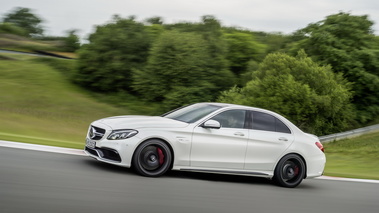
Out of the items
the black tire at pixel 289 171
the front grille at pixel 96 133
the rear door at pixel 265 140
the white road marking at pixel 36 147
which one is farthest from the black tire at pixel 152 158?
the white road marking at pixel 36 147

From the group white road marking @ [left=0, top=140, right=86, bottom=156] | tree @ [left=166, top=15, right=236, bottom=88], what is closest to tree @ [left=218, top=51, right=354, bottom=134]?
tree @ [left=166, top=15, right=236, bottom=88]

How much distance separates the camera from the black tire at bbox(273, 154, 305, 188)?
9.73 metres

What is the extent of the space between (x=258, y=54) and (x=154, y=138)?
2403 inches

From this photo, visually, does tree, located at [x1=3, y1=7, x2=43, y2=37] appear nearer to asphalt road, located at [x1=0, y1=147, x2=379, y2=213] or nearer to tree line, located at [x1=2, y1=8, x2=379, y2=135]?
tree line, located at [x1=2, y1=8, x2=379, y2=135]

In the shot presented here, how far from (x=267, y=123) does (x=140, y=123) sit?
2.70 m

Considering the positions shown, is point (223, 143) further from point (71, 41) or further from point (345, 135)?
point (71, 41)

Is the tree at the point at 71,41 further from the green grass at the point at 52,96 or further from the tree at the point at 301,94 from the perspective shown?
the tree at the point at 301,94

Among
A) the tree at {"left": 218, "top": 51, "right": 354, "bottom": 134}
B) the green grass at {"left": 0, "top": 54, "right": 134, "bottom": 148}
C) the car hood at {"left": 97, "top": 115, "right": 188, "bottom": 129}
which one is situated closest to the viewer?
the car hood at {"left": 97, "top": 115, "right": 188, "bottom": 129}

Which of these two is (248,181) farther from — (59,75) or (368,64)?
(59,75)

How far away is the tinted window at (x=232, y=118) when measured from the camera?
9.33 m

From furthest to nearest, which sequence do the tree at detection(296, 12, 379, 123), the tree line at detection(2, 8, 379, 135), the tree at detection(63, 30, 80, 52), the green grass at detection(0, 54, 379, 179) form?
the tree at detection(63, 30, 80, 52) < the tree at detection(296, 12, 379, 123) < the green grass at detection(0, 54, 379, 179) < the tree line at detection(2, 8, 379, 135)

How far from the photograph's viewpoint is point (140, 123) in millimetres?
8633

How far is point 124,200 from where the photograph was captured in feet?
21.9

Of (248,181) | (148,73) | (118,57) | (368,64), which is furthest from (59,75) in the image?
(248,181)
